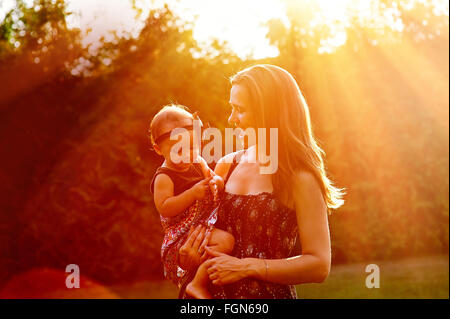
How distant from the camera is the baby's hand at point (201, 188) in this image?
2705mm

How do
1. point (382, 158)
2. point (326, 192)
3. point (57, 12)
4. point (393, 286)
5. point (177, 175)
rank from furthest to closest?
1. point (382, 158)
2. point (393, 286)
3. point (57, 12)
4. point (177, 175)
5. point (326, 192)

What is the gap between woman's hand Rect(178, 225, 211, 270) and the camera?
2506mm

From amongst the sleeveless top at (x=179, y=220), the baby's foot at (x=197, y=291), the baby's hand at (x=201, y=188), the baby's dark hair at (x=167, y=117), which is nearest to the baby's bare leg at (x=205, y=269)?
the baby's foot at (x=197, y=291)

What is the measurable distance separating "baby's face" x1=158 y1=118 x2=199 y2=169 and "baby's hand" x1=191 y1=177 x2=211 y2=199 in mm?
242

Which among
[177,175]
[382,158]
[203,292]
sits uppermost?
[382,158]

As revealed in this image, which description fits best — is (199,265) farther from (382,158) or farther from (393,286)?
(382,158)

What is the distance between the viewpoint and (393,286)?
8.49m

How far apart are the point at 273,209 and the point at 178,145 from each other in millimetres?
713

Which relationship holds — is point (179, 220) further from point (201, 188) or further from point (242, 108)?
point (242, 108)

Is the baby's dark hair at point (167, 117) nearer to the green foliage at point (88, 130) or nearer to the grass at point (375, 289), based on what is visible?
the green foliage at point (88, 130)

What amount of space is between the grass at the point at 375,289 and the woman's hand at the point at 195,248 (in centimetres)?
563
